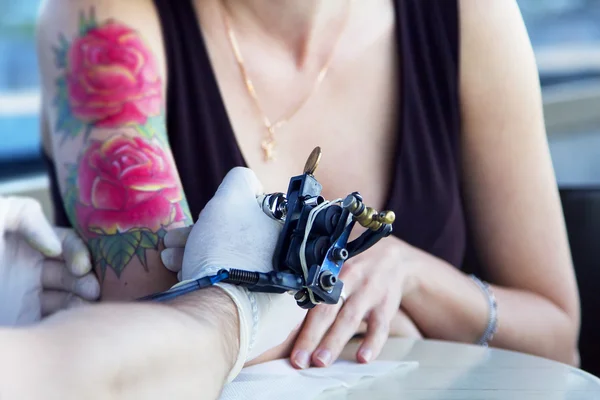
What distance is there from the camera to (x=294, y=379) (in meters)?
0.82

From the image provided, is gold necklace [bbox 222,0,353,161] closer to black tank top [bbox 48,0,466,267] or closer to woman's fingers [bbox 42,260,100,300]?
black tank top [bbox 48,0,466,267]

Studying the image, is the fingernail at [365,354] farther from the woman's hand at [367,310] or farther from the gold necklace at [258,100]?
the gold necklace at [258,100]

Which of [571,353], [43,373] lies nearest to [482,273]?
[571,353]

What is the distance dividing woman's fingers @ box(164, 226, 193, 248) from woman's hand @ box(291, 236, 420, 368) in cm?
18

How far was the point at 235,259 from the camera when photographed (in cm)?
76

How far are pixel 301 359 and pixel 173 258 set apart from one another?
0.19m

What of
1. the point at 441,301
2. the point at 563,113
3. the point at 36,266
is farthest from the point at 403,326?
the point at 563,113

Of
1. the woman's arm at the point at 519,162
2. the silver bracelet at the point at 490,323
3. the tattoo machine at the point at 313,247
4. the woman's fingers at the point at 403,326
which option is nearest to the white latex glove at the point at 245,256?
the tattoo machine at the point at 313,247

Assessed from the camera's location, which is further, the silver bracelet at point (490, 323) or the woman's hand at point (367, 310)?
the silver bracelet at point (490, 323)

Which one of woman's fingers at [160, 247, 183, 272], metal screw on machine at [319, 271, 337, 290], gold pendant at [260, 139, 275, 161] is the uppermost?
gold pendant at [260, 139, 275, 161]

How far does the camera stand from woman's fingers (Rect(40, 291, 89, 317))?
3.04 ft

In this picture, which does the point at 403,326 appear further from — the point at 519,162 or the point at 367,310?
the point at 519,162

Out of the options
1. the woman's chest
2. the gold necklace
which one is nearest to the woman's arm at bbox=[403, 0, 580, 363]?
the woman's chest

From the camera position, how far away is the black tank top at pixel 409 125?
110cm
